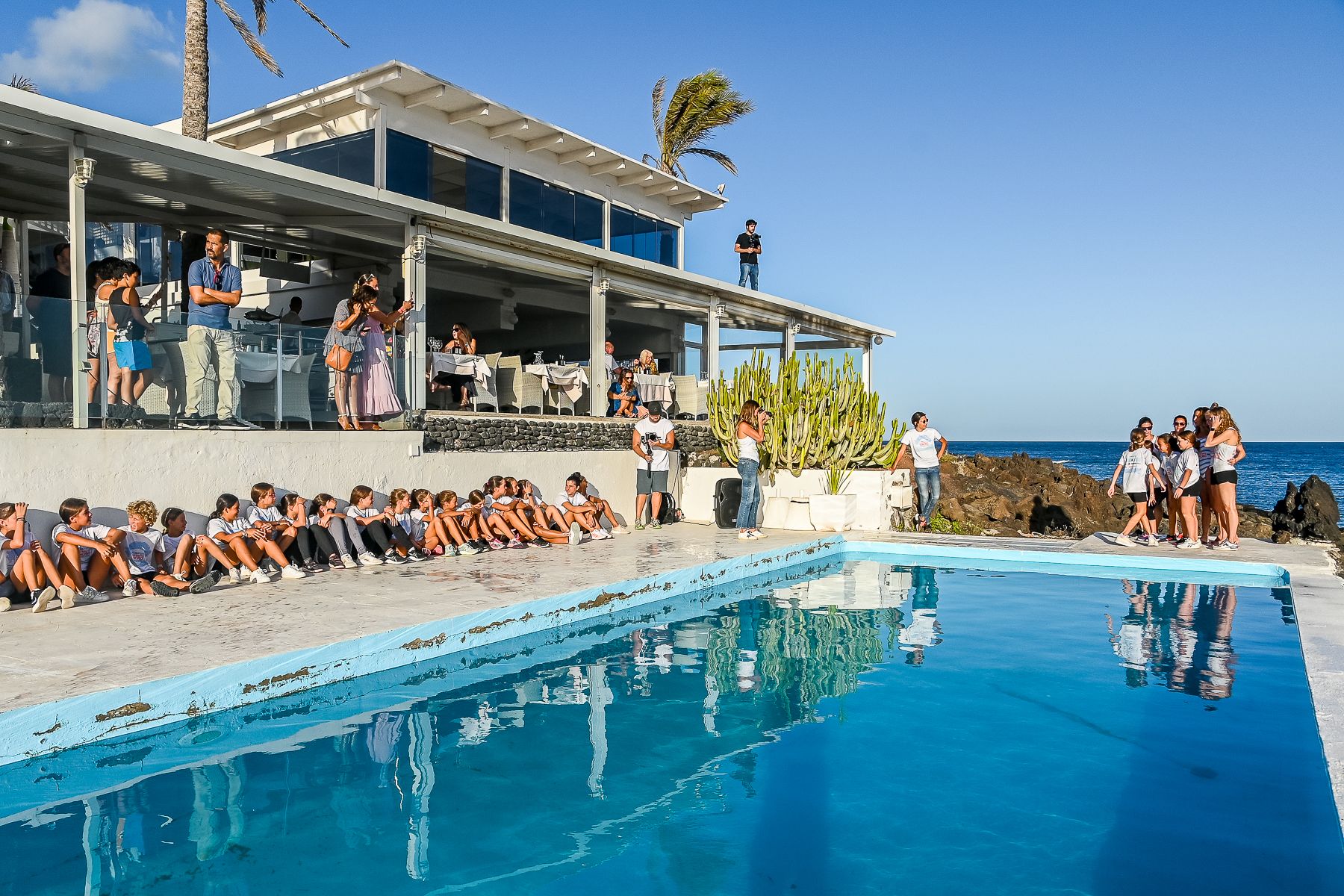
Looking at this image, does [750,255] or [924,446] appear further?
[750,255]

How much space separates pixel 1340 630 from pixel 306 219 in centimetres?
1168

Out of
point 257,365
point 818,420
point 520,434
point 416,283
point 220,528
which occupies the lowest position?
point 220,528

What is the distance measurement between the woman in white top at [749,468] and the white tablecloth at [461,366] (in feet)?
12.1

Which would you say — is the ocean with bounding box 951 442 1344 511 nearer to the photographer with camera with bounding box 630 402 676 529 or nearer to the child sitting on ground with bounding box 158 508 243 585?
the photographer with camera with bounding box 630 402 676 529

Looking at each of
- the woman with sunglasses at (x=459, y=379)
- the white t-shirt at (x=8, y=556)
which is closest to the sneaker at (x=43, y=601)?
the white t-shirt at (x=8, y=556)

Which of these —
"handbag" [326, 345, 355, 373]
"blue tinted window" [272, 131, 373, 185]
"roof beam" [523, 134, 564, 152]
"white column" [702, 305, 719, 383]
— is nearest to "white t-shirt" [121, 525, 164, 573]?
"handbag" [326, 345, 355, 373]

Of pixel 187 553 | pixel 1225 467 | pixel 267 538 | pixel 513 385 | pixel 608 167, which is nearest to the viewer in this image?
pixel 187 553

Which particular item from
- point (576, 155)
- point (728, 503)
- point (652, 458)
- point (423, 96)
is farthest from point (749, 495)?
point (576, 155)

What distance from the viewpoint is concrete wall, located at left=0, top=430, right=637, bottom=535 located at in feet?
24.8

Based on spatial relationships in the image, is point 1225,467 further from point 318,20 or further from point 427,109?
point 318,20

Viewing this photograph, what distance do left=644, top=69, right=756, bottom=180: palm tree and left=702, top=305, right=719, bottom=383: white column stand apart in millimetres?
9978

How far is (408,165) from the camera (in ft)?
48.9

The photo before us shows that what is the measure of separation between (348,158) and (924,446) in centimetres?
1006

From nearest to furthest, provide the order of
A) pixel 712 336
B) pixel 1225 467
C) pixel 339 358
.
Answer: pixel 339 358 → pixel 1225 467 → pixel 712 336
